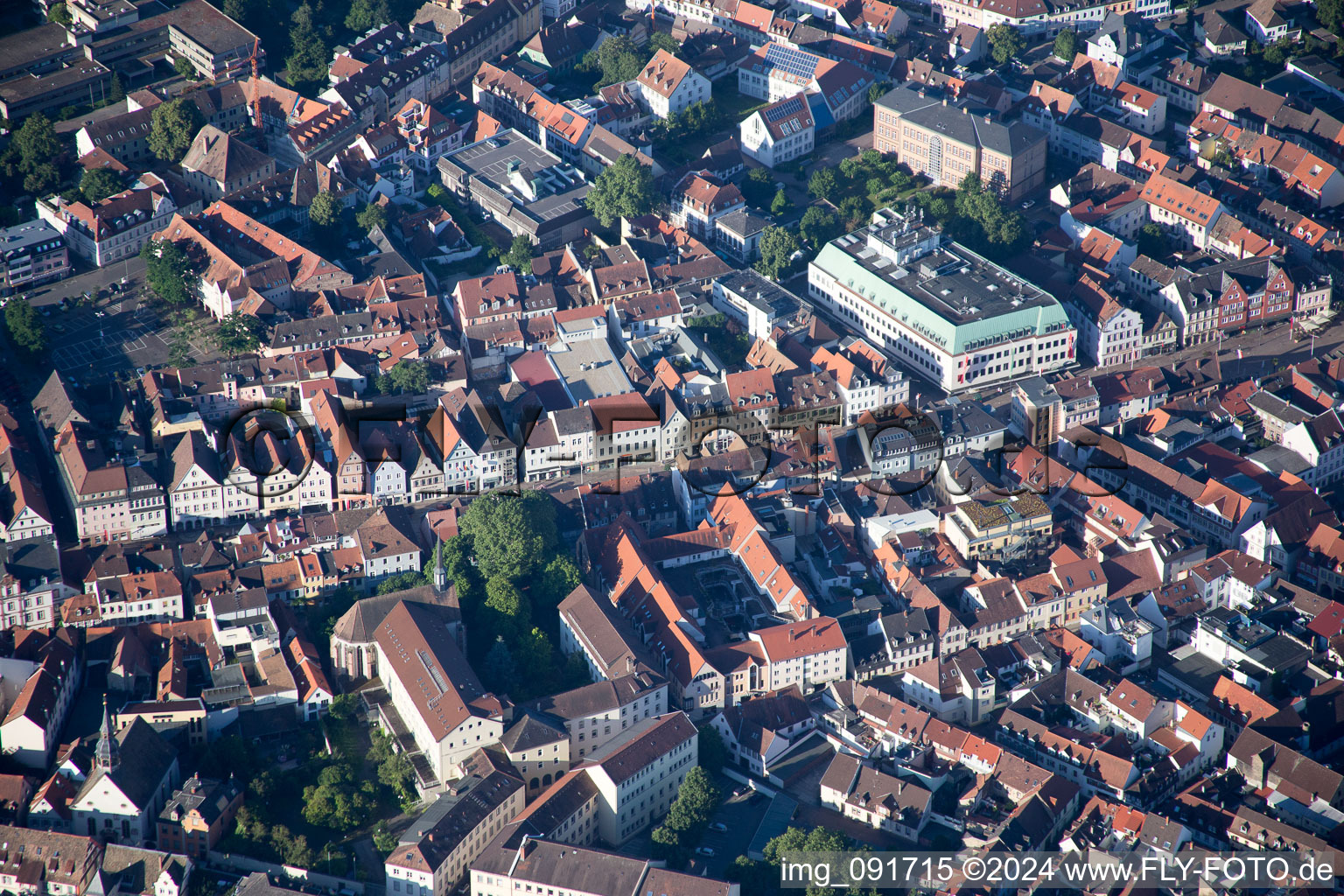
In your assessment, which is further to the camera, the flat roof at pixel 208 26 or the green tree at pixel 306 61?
the flat roof at pixel 208 26

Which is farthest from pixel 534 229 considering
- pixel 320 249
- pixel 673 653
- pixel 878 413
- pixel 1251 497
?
pixel 1251 497

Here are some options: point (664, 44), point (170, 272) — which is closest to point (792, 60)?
point (664, 44)

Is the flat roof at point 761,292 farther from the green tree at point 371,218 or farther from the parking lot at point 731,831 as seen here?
the parking lot at point 731,831

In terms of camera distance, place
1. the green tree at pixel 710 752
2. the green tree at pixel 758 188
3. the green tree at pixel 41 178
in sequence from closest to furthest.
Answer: the green tree at pixel 710 752 → the green tree at pixel 41 178 → the green tree at pixel 758 188

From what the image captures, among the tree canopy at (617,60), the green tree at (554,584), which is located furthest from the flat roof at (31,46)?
the green tree at (554,584)

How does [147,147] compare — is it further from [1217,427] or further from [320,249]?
[1217,427]

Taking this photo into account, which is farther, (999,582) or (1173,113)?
(1173,113)
